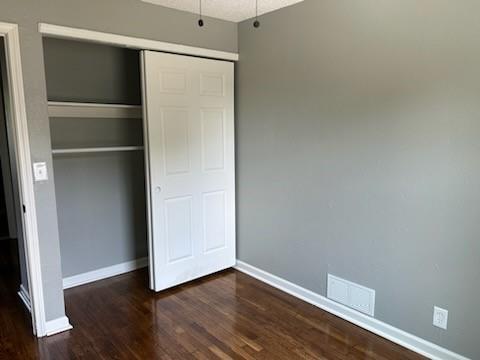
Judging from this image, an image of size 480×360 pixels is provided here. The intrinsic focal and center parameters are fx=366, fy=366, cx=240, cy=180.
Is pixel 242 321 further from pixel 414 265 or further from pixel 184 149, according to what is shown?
pixel 184 149

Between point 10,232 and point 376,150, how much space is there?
464 centimetres

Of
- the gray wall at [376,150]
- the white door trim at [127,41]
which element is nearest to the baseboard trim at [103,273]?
the gray wall at [376,150]

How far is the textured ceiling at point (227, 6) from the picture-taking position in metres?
2.83

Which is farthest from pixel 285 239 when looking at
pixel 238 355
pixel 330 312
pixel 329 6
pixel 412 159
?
pixel 329 6

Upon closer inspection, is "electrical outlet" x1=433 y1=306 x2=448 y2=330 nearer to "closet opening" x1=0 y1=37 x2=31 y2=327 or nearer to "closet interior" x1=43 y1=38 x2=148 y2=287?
"closet interior" x1=43 y1=38 x2=148 y2=287

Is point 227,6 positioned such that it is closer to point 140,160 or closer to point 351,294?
point 140,160

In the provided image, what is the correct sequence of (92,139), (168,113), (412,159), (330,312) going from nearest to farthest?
(412,159)
(330,312)
(168,113)
(92,139)

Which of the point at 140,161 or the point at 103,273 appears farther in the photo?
the point at 140,161

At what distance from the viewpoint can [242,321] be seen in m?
2.77

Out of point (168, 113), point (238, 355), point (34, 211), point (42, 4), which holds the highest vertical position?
point (42, 4)

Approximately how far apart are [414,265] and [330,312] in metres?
0.82

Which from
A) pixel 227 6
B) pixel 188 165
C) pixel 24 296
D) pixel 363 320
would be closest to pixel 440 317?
pixel 363 320

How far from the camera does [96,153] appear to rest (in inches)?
132

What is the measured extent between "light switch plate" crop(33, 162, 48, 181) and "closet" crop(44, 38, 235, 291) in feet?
1.90
